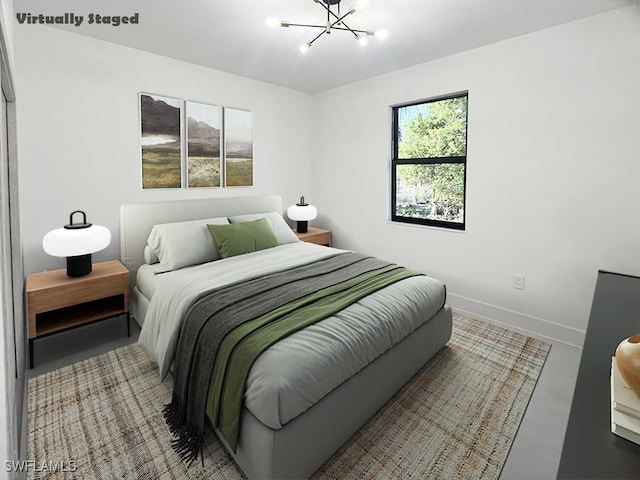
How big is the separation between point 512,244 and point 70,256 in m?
3.62

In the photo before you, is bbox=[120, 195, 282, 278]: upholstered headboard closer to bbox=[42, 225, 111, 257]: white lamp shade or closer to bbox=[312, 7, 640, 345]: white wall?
bbox=[42, 225, 111, 257]: white lamp shade

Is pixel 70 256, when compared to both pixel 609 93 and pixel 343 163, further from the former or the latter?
pixel 609 93

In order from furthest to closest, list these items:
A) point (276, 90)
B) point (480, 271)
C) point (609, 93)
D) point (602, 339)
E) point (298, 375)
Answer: point (276, 90), point (480, 271), point (609, 93), point (298, 375), point (602, 339)

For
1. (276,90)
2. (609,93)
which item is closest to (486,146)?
(609,93)

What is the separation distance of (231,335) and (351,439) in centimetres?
85

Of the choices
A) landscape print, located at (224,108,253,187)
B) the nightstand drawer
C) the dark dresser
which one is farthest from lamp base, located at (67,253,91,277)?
the dark dresser

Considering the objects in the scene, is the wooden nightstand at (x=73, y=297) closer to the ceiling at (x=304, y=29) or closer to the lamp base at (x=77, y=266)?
the lamp base at (x=77, y=266)

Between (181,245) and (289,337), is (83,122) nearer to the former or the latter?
(181,245)

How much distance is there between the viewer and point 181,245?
2869 mm

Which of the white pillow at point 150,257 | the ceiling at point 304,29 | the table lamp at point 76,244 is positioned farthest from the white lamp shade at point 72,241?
the ceiling at point 304,29

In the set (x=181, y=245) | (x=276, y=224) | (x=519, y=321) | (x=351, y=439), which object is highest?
(x=276, y=224)

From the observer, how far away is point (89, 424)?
1.83 meters

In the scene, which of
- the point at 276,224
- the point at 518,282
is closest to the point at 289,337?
the point at 276,224

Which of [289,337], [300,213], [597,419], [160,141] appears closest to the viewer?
[597,419]
